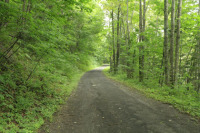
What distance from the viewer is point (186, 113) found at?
4.77 meters

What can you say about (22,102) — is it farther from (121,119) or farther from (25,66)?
(121,119)

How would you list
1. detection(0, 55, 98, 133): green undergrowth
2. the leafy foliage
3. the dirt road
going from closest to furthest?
detection(0, 55, 98, 133): green undergrowth → the dirt road → the leafy foliage

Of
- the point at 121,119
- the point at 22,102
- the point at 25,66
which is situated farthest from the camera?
the point at 25,66

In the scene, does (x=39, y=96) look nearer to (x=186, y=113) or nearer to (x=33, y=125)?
(x=33, y=125)

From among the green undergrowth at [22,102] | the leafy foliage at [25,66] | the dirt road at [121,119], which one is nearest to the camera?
the green undergrowth at [22,102]

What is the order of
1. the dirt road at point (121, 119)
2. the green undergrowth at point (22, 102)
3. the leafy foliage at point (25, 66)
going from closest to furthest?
the green undergrowth at point (22, 102) < the dirt road at point (121, 119) < the leafy foliage at point (25, 66)

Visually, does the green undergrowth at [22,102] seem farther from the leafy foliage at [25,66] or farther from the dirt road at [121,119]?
the dirt road at [121,119]

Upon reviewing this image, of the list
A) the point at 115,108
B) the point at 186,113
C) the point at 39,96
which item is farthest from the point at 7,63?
the point at 186,113

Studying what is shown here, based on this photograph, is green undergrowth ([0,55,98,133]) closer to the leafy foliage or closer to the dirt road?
the leafy foliage

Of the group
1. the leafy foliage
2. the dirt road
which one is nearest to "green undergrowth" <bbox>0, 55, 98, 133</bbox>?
the leafy foliage

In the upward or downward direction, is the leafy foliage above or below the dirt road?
above

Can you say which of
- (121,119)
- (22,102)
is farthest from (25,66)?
(121,119)

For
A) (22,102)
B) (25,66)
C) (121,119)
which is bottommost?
(121,119)

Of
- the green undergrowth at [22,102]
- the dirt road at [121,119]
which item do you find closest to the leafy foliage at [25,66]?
the green undergrowth at [22,102]
